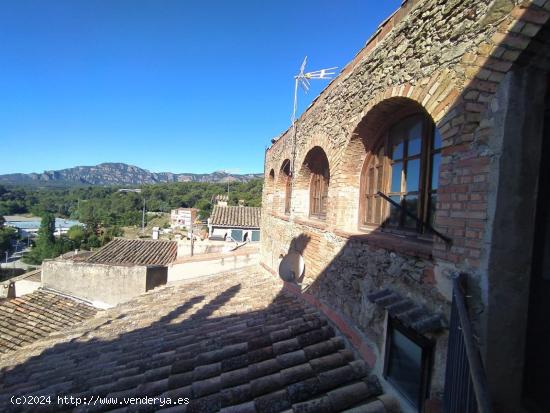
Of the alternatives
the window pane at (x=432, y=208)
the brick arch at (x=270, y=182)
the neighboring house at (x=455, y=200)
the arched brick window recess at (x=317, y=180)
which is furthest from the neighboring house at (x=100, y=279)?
the window pane at (x=432, y=208)

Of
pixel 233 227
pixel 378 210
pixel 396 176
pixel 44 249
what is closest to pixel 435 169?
pixel 396 176

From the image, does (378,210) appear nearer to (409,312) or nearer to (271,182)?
(409,312)

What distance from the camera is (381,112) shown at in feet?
11.1

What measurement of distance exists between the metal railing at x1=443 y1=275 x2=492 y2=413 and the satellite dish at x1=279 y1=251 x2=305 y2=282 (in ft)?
12.0

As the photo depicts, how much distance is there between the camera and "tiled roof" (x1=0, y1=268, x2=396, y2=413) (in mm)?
2848

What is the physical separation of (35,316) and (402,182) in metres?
11.3

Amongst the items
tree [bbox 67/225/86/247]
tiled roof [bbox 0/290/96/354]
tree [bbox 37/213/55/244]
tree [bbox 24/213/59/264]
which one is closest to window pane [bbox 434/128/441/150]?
tiled roof [bbox 0/290/96/354]

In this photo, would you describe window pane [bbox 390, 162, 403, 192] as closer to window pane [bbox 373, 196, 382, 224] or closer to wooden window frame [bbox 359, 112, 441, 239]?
wooden window frame [bbox 359, 112, 441, 239]

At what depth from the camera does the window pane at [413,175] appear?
118 inches

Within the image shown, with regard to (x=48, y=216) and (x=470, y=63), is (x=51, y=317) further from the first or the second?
(x=48, y=216)

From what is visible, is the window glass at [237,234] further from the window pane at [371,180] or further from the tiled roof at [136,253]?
the window pane at [371,180]

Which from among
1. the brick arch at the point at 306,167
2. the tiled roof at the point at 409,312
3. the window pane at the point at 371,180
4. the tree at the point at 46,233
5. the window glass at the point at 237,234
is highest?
the brick arch at the point at 306,167

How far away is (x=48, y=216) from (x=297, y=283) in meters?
43.4

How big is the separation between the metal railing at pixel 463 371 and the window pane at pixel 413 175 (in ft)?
4.04
